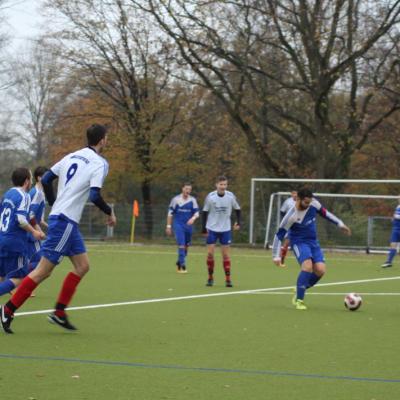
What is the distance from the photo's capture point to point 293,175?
149 ft

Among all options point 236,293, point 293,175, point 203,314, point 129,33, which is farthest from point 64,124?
point 203,314

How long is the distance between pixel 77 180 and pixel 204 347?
2.14 metres

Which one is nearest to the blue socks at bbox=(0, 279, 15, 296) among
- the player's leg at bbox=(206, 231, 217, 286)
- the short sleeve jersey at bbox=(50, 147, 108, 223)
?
the short sleeve jersey at bbox=(50, 147, 108, 223)

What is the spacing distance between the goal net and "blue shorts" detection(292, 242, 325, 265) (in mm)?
17630

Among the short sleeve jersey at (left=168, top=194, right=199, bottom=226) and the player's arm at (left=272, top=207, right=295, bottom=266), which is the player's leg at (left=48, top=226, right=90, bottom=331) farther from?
the short sleeve jersey at (left=168, top=194, right=199, bottom=226)

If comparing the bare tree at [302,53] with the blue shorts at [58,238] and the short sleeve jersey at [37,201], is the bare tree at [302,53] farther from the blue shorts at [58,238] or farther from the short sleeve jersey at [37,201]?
the blue shorts at [58,238]

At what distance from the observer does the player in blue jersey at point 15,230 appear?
485 inches

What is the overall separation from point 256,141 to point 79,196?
31.5 m

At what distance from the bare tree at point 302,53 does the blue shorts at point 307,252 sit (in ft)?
77.1

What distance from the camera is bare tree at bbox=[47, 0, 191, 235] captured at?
46.6m

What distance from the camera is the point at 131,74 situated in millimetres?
48562

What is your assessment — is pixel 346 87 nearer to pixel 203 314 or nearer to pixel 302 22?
pixel 302 22

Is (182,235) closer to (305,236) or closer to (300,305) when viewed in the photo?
(305,236)

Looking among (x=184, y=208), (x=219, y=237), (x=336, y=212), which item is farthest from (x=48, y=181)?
(x=336, y=212)
